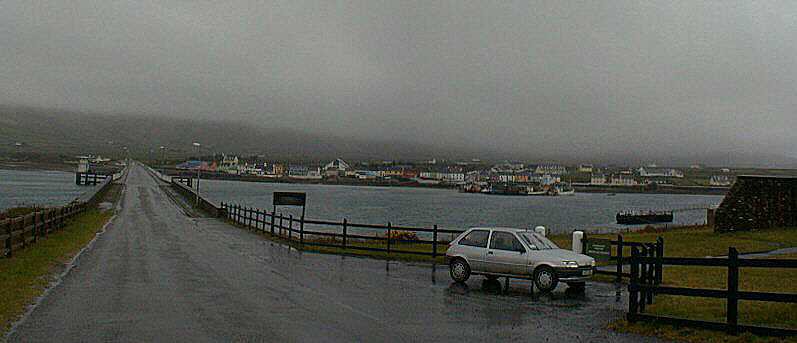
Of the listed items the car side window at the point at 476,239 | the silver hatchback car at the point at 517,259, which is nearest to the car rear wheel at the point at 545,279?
the silver hatchback car at the point at 517,259

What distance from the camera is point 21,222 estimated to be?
23.2m

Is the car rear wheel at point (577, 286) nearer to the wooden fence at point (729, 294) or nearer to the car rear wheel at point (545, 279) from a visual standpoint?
the car rear wheel at point (545, 279)

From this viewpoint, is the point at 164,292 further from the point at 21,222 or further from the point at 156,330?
the point at 21,222

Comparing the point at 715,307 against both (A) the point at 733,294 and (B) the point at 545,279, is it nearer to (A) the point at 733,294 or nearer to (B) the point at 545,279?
(A) the point at 733,294

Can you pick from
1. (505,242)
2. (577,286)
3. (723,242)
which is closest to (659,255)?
(577,286)

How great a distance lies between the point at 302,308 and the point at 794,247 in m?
23.5

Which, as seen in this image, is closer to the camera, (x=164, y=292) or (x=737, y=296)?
(x=737, y=296)

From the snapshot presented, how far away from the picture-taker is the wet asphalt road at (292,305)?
1115 cm

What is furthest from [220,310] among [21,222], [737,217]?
[737,217]

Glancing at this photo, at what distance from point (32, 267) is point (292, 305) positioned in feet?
29.7

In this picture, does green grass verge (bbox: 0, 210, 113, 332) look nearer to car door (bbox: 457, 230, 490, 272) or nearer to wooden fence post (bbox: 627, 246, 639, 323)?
car door (bbox: 457, 230, 490, 272)

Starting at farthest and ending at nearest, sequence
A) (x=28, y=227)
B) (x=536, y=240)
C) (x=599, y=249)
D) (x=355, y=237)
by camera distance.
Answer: (x=355, y=237), (x=28, y=227), (x=599, y=249), (x=536, y=240)

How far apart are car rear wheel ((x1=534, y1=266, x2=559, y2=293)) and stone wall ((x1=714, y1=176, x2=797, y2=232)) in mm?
24244

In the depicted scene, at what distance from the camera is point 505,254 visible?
17.3 m
